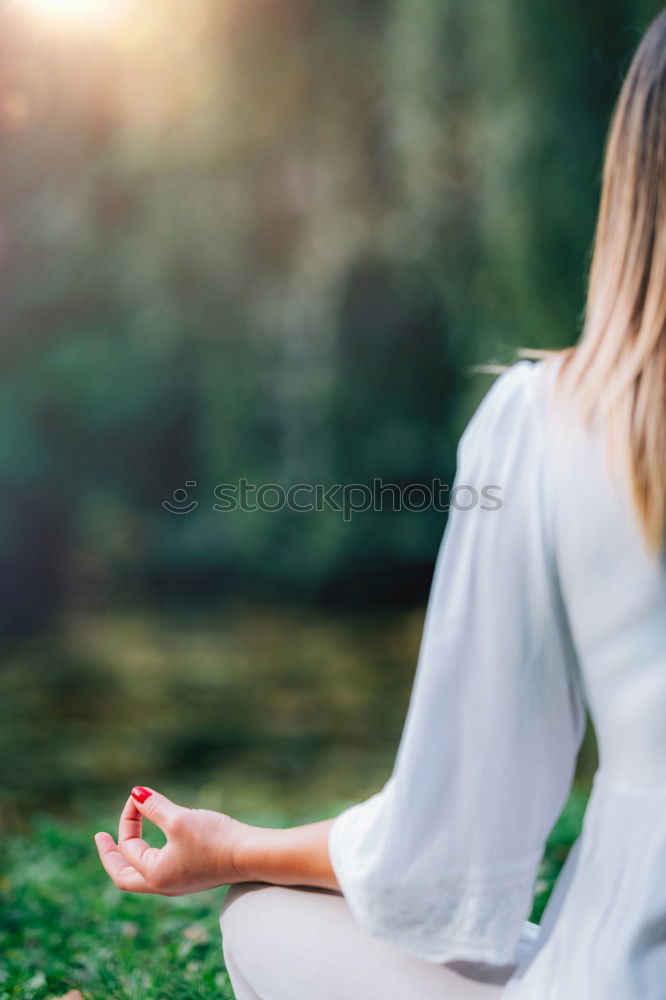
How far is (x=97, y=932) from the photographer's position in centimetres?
172

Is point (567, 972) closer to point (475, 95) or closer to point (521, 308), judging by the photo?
point (521, 308)

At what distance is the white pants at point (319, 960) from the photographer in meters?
0.72

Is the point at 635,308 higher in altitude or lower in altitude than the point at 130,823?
higher

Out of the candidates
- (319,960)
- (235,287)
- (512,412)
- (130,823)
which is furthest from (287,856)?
(235,287)

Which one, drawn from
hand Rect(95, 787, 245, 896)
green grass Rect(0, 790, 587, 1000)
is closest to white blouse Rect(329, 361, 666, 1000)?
hand Rect(95, 787, 245, 896)

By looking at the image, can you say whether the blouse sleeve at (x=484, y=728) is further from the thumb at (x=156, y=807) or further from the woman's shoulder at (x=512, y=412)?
the thumb at (x=156, y=807)

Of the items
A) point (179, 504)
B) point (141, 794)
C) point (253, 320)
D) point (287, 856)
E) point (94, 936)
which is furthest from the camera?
point (179, 504)

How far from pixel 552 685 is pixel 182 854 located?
13.0 inches

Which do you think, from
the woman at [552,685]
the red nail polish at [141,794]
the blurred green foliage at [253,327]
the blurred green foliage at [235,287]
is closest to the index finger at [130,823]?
the red nail polish at [141,794]

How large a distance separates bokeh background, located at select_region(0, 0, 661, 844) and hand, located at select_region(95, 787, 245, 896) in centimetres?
287

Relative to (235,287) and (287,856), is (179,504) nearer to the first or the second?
(235,287)

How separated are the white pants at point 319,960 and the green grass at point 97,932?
0.72m

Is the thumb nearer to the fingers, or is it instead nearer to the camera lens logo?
the fingers

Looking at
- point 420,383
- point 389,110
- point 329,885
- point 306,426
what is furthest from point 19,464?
point 329,885
